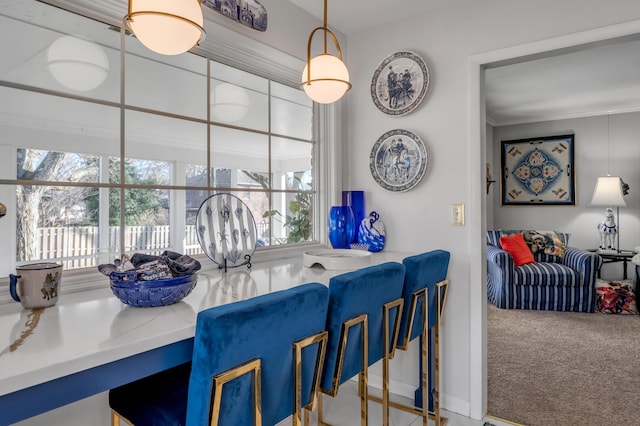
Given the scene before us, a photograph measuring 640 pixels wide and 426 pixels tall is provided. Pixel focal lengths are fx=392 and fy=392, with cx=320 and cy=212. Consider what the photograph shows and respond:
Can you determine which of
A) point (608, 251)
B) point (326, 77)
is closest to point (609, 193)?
point (608, 251)

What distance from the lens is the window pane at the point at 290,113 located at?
2.35 meters

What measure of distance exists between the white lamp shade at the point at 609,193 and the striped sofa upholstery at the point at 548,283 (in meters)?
0.95

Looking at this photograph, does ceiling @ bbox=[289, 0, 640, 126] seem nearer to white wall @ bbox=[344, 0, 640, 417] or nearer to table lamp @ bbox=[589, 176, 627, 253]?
white wall @ bbox=[344, 0, 640, 417]

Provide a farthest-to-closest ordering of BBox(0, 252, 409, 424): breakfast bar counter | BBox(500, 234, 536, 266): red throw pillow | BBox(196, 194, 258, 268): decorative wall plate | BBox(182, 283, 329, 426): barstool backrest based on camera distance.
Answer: BBox(500, 234, 536, 266): red throw pillow, BBox(196, 194, 258, 268): decorative wall plate, BBox(182, 283, 329, 426): barstool backrest, BBox(0, 252, 409, 424): breakfast bar counter

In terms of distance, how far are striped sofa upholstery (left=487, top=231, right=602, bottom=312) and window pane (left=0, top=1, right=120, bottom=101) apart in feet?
13.3

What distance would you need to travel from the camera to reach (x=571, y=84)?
421 cm

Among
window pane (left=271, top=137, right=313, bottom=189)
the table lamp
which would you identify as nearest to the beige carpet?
the table lamp

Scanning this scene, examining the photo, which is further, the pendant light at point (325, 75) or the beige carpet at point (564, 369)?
the beige carpet at point (564, 369)

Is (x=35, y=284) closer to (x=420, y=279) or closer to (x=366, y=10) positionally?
(x=420, y=279)

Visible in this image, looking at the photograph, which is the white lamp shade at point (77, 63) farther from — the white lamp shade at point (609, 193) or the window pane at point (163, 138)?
the white lamp shade at point (609, 193)

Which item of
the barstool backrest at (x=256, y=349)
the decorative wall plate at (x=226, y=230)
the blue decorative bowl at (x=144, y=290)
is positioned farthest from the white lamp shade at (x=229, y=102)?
the barstool backrest at (x=256, y=349)

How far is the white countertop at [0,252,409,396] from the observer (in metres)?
0.77

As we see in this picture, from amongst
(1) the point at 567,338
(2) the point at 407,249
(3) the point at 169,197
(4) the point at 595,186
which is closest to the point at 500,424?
(2) the point at 407,249

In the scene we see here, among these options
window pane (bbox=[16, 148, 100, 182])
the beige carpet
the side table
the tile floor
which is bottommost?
the tile floor
